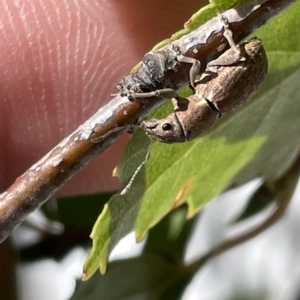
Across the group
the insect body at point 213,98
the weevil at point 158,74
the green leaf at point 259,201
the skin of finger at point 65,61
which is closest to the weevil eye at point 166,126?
the insect body at point 213,98

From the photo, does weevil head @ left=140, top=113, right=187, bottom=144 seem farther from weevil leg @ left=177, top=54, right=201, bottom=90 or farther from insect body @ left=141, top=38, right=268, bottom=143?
weevil leg @ left=177, top=54, right=201, bottom=90

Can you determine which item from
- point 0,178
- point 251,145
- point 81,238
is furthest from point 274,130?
point 0,178

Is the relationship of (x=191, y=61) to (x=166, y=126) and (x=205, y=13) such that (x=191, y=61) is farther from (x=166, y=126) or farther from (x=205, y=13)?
(x=166, y=126)

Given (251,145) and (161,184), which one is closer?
(161,184)

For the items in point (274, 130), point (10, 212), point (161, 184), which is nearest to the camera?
point (10, 212)

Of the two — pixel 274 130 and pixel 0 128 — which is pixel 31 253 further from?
pixel 274 130

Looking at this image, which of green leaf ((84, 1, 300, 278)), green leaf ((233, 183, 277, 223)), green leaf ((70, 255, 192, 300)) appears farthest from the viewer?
green leaf ((233, 183, 277, 223))

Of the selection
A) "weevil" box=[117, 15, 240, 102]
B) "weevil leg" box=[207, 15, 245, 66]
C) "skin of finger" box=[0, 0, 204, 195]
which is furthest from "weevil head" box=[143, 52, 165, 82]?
"skin of finger" box=[0, 0, 204, 195]
